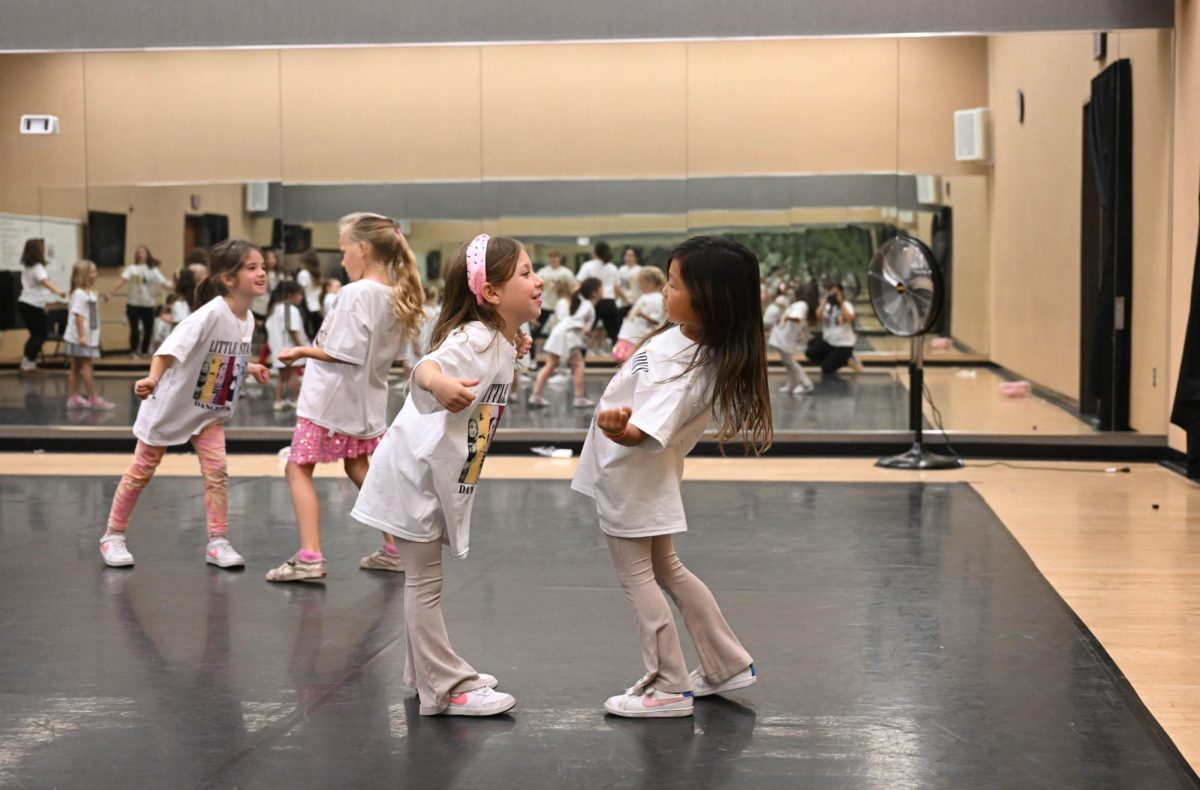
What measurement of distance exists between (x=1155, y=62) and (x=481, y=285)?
682 centimetres

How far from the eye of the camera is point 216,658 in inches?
175

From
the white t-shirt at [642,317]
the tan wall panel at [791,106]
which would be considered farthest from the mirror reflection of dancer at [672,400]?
the white t-shirt at [642,317]

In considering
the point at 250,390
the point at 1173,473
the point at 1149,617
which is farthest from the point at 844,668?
the point at 250,390

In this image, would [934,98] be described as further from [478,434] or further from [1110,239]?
[478,434]

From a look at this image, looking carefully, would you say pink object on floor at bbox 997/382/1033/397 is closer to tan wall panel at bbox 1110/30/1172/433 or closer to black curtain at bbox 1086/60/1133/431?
black curtain at bbox 1086/60/1133/431

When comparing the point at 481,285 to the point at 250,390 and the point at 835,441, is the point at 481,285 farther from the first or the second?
the point at 250,390

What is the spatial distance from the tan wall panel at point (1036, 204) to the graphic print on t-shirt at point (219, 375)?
5.76 meters

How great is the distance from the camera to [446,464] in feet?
12.5

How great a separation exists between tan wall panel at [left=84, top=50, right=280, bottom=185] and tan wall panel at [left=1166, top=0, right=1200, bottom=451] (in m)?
6.12

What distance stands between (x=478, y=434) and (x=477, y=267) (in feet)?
1.49

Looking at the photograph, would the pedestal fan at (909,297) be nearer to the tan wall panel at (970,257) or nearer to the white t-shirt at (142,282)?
the tan wall panel at (970,257)

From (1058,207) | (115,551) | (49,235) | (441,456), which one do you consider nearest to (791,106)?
(1058,207)

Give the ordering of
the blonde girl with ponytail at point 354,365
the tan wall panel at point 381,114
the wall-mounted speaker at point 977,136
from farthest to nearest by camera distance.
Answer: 1. the tan wall panel at point 381,114
2. the wall-mounted speaker at point 977,136
3. the blonde girl with ponytail at point 354,365

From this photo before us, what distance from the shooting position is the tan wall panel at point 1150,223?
906 centimetres
